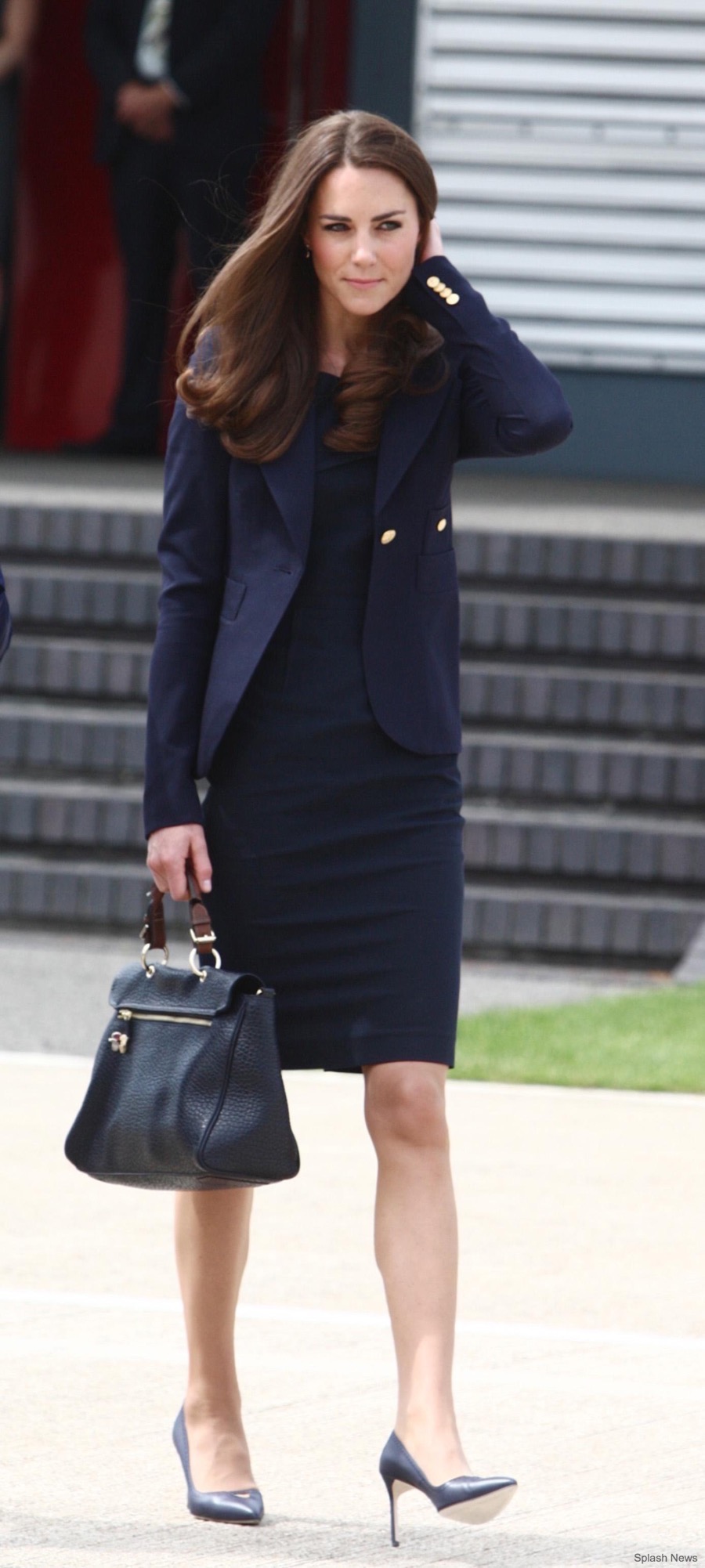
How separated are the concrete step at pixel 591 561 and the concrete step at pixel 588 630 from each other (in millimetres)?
104

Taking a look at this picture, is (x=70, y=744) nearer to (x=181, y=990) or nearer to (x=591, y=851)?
(x=591, y=851)

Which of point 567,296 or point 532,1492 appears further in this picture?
point 567,296

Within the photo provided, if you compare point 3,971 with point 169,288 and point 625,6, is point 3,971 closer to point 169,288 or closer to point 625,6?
point 169,288

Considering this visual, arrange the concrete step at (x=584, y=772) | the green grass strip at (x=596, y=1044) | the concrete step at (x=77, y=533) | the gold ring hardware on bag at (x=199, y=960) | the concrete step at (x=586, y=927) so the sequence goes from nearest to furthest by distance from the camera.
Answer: the gold ring hardware on bag at (x=199, y=960), the green grass strip at (x=596, y=1044), the concrete step at (x=586, y=927), the concrete step at (x=584, y=772), the concrete step at (x=77, y=533)

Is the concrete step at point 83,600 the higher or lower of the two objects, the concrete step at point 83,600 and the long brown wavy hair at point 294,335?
the lower

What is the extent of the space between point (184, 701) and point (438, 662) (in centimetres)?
33

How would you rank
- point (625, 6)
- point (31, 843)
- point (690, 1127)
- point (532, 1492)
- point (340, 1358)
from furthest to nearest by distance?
point (625, 6) → point (31, 843) → point (690, 1127) → point (340, 1358) → point (532, 1492)

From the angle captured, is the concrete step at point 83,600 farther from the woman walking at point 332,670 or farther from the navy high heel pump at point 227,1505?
the navy high heel pump at point 227,1505

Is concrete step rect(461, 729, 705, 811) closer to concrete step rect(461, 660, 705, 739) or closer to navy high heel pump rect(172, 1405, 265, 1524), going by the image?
concrete step rect(461, 660, 705, 739)

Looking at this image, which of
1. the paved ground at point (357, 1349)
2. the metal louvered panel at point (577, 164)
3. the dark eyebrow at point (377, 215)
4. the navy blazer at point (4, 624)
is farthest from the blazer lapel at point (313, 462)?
the metal louvered panel at point (577, 164)

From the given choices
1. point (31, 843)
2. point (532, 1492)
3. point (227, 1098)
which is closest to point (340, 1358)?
point (532, 1492)

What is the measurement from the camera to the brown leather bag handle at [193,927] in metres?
3.19

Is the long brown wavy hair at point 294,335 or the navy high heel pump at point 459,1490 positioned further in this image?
the long brown wavy hair at point 294,335

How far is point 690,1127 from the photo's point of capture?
5.48 metres
